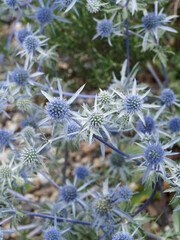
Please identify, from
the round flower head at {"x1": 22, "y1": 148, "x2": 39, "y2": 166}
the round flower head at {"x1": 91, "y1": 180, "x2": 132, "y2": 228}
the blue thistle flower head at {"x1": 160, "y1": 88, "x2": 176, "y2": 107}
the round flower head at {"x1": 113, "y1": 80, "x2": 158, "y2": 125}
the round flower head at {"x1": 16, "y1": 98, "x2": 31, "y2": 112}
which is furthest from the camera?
the blue thistle flower head at {"x1": 160, "y1": 88, "x2": 176, "y2": 107}

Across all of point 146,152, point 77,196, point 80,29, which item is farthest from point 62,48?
point 146,152

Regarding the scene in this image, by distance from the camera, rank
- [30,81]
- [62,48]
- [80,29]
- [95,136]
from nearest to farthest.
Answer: [95,136] < [30,81] < [80,29] < [62,48]

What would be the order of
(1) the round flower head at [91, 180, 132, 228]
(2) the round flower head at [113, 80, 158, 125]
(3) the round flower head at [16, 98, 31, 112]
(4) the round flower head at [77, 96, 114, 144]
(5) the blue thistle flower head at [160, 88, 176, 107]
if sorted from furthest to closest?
(5) the blue thistle flower head at [160, 88, 176, 107]
(3) the round flower head at [16, 98, 31, 112]
(1) the round flower head at [91, 180, 132, 228]
(2) the round flower head at [113, 80, 158, 125]
(4) the round flower head at [77, 96, 114, 144]

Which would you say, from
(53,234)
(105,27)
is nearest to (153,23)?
(105,27)

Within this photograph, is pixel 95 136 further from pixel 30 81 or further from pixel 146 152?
pixel 30 81

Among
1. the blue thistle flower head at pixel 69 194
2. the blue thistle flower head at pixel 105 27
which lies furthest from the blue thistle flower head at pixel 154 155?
the blue thistle flower head at pixel 105 27

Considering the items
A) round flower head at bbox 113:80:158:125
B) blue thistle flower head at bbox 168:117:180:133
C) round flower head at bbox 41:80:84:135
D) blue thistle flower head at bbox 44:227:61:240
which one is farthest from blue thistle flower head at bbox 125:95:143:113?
blue thistle flower head at bbox 44:227:61:240

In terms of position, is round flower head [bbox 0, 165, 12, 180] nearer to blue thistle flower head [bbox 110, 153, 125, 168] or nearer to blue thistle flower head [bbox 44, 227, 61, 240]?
blue thistle flower head [bbox 44, 227, 61, 240]

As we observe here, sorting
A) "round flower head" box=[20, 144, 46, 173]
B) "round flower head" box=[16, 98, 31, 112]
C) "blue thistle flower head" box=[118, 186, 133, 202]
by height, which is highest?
"round flower head" box=[16, 98, 31, 112]
